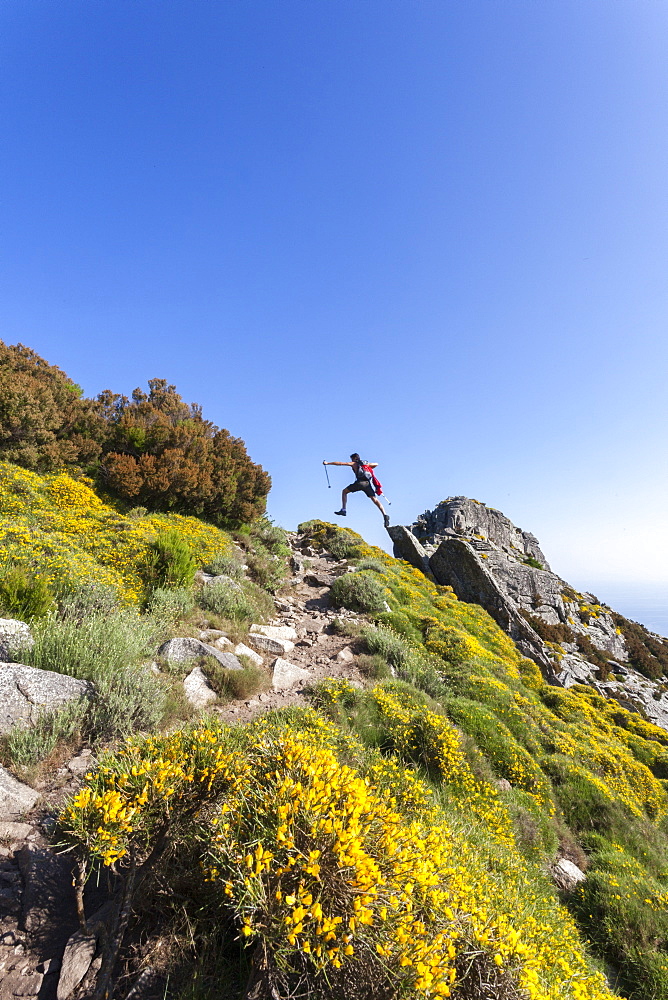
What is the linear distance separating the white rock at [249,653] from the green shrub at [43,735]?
9.80 ft

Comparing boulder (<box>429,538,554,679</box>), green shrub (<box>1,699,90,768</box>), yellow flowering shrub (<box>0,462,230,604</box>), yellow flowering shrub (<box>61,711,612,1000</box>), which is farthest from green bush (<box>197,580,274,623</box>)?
boulder (<box>429,538,554,679</box>)

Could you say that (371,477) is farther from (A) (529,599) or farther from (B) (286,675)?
(A) (529,599)

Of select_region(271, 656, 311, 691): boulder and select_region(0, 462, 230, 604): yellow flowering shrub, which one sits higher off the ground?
select_region(0, 462, 230, 604): yellow flowering shrub

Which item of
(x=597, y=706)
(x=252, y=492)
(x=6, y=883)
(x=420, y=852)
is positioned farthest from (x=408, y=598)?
(x=6, y=883)

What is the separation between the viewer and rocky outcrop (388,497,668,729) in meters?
19.4

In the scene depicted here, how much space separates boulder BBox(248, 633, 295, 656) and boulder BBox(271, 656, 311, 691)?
14.5 inches

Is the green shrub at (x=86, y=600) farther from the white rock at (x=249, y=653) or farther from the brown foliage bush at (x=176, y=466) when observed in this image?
the brown foliage bush at (x=176, y=466)

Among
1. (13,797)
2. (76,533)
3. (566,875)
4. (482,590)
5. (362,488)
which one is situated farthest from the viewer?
(482,590)

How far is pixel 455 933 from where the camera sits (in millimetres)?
2189

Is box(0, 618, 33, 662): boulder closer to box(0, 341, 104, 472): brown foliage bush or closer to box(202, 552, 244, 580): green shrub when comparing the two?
box(202, 552, 244, 580): green shrub

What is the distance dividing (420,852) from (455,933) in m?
0.38

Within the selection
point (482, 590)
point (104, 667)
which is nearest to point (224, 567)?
point (104, 667)

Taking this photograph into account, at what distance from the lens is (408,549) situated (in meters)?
24.7

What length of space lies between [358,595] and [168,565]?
5606 mm
